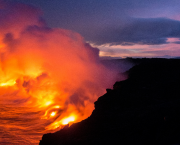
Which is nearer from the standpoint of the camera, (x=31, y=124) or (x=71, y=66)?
(x=31, y=124)

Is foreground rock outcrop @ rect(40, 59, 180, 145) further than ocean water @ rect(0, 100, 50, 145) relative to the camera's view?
No

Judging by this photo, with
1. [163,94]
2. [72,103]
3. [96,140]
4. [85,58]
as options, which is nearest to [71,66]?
[85,58]

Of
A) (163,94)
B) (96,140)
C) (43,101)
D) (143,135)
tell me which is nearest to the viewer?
(143,135)

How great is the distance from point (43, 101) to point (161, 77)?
1361cm

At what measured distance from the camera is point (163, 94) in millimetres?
7637

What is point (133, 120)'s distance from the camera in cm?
564

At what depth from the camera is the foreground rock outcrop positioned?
15.4 feet

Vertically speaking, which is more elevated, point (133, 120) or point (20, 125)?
point (20, 125)

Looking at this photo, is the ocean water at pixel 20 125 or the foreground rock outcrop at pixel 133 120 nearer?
the foreground rock outcrop at pixel 133 120

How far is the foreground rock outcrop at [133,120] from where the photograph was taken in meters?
4.70

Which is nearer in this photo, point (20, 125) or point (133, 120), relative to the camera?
point (133, 120)

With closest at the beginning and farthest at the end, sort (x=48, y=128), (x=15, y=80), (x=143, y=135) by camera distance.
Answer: (x=143, y=135)
(x=48, y=128)
(x=15, y=80)

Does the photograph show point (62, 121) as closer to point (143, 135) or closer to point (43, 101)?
point (43, 101)

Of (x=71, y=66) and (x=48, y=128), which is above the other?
(x=71, y=66)
